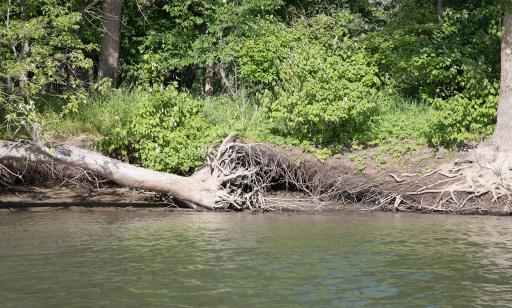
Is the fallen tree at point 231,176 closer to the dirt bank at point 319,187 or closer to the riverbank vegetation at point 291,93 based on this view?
the dirt bank at point 319,187

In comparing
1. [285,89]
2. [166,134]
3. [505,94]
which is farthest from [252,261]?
[505,94]

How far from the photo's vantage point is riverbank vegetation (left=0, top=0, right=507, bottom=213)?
17266 mm

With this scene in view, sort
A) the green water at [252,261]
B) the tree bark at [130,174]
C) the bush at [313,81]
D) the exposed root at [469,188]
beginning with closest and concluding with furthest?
the green water at [252,261] → the tree bark at [130,174] → the exposed root at [469,188] → the bush at [313,81]

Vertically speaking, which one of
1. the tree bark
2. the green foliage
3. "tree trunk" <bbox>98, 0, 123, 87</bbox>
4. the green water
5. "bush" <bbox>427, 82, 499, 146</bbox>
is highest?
"tree trunk" <bbox>98, 0, 123, 87</bbox>

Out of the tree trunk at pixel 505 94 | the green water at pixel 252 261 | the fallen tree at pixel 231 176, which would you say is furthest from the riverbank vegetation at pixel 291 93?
the green water at pixel 252 261

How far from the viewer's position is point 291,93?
19125mm

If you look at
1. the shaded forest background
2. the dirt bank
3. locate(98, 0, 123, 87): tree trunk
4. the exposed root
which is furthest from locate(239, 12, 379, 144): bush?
locate(98, 0, 123, 87): tree trunk

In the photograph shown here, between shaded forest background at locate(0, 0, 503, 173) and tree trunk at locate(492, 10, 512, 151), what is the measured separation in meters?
0.65

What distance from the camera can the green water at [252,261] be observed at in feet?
29.3

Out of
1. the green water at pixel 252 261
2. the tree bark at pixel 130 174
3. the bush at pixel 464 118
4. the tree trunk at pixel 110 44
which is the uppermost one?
the tree trunk at pixel 110 44

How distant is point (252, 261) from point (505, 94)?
984 cm

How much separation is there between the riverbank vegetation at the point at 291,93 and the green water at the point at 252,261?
304 centimetres

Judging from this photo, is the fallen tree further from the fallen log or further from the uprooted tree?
the uprooted tree

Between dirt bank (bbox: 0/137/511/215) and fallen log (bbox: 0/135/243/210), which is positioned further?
dirt bank (bbox: 0/137/511/215)
